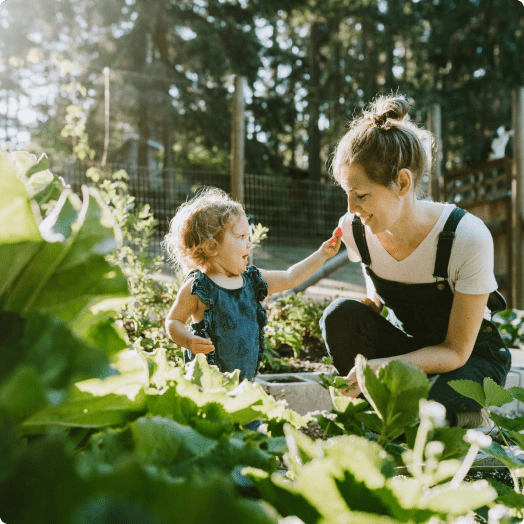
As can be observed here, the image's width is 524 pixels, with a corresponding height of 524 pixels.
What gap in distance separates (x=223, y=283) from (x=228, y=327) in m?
0.22

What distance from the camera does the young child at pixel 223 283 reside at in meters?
2.56

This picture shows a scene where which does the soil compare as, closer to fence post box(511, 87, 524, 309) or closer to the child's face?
the child's face

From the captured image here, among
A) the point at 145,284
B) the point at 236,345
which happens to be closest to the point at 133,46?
the point at 145,284

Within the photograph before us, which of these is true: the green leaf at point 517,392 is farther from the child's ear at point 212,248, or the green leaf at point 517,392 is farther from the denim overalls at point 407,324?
the child's ear at point 212,248

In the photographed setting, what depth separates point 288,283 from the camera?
287 cm

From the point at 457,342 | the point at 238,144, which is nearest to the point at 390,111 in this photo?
the point at 457,342

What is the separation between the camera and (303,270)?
2.80 metres

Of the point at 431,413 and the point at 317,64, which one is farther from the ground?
the point at 317,64

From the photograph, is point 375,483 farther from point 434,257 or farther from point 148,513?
point 434,257

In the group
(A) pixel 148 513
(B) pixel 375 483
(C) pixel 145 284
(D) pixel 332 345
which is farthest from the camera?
(C) pixel 145 284

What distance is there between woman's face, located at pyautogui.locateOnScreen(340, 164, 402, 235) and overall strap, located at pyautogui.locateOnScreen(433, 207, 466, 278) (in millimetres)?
211

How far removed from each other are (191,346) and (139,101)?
1749 cm

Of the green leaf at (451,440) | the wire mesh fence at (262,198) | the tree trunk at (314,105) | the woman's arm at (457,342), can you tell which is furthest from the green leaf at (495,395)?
the tree trunk at (314,105)

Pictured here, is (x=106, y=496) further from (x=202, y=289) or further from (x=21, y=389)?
(x=202, y=289)
